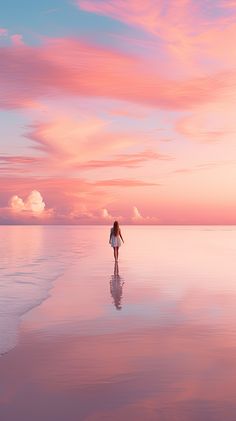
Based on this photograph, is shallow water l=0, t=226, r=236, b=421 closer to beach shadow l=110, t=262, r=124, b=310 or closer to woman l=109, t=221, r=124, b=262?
beach shadow l=110, t=262, r=124, b=310

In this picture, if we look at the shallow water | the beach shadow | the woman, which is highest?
the woman

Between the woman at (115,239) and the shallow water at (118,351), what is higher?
the woman at (115,239)

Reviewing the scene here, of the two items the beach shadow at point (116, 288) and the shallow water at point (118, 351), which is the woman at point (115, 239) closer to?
the beach shadow at point (116, 288)

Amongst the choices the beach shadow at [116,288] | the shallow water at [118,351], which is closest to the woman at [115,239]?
the beach shadow at [116,288]

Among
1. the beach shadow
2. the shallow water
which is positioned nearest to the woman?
the beach shadow

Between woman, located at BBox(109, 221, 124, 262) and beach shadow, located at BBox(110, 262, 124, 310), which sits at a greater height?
woman, located at BBox(109, 221, 124, 262)

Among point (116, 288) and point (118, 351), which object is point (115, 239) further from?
point (118, 351)

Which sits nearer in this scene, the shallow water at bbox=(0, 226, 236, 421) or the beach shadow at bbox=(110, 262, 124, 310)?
the shallow water at bbox=(0, 226, 236, 421)

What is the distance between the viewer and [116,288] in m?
21.7

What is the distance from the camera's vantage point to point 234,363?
10133mm

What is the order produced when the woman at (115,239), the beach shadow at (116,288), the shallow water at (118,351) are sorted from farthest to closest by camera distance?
the woman at (115,239) < the beach shadow at (116,288) < the shallow water at (118,351)

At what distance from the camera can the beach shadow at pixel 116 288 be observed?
17.8 m

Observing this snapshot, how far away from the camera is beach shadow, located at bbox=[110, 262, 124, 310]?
17828 millimetres

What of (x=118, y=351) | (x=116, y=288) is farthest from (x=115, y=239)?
(x=118, y=351)
